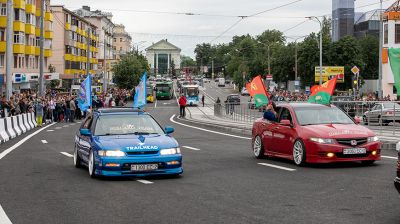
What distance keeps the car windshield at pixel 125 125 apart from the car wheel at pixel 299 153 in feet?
10.3

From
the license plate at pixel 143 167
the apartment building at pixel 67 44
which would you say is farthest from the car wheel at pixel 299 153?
the apartment building at pixel 67 44

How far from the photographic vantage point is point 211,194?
36.1 feet

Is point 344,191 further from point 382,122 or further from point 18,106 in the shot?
point 18,106

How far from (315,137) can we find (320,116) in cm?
132

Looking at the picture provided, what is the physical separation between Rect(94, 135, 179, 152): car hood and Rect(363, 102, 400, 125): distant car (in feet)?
44.2

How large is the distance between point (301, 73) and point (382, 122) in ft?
225

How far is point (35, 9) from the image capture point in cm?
8169

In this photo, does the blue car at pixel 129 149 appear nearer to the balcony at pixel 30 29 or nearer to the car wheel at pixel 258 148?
the car wheel at pixel 258 148

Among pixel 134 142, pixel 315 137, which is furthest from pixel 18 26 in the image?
pixel 134 142

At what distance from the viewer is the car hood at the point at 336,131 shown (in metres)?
14.9

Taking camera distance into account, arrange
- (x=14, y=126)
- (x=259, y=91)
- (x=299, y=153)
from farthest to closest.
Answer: (x=14, y=126), (x=259, y=91), (x=299, y=153)

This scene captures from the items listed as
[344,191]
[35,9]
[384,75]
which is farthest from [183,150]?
[35,9]

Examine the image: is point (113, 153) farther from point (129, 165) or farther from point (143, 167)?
point (143, 167)

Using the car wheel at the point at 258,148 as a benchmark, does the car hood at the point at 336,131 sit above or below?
above
